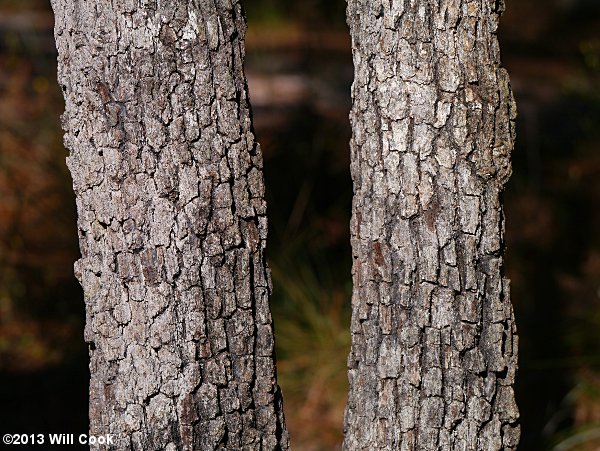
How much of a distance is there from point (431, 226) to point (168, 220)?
0.65 m

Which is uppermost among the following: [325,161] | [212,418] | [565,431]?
[325,161]

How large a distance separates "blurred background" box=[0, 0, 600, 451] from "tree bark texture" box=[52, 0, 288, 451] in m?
1.48

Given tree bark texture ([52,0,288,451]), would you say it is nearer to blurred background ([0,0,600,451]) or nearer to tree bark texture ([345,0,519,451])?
tree bark texture ([345,0,519,451])

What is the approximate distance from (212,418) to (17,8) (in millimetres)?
7386

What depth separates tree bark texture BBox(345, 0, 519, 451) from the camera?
193cm

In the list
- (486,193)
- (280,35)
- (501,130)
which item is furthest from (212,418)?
(280,35)

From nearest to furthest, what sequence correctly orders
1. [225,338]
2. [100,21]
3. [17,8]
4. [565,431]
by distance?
[100,21]
[225,338]
[565,431]
[17,8]

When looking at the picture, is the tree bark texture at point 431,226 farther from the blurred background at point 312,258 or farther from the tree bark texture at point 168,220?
the blurred background at point 312,258

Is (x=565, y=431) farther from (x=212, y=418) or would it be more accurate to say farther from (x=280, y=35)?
(x=280, y=35)

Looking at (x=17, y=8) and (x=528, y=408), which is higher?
(x=17, y=8)

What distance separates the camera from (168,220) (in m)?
1.94

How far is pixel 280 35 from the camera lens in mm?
7770

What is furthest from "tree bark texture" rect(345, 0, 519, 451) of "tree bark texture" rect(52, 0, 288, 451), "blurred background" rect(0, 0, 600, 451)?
"blurred background" rect(0, 0, 600, 451)

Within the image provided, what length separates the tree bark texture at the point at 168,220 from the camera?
74.7 inches
